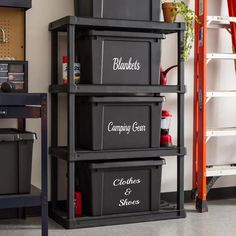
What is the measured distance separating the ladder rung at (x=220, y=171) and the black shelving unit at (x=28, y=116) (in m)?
1.45

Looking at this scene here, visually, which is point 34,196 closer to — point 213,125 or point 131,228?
point 131,228

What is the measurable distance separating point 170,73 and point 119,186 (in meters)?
1.14

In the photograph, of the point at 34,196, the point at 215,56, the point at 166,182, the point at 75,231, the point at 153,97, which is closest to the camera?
the point at 34,196

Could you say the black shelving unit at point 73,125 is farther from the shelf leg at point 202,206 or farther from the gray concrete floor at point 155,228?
the shelf leg at point 202,206

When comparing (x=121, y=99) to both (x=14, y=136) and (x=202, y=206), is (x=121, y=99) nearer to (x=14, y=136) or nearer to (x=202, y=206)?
(x=14, y=136)

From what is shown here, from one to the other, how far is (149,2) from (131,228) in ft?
5.15

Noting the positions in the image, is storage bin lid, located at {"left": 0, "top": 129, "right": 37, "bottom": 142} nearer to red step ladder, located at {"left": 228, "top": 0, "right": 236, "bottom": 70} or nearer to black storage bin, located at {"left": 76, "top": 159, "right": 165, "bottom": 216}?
black storage bin, located at {"left": 76, "top": 159, "right": 165, "bottom": 216}

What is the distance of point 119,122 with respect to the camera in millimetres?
3777

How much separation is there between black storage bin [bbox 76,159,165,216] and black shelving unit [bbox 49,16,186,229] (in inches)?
2.0

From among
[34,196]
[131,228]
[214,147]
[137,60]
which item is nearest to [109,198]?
[131,228]

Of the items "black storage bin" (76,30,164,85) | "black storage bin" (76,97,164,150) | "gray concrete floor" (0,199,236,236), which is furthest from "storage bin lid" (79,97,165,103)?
"gray concrete floor" (0,199,236,236)

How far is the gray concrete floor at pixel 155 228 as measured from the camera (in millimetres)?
3533

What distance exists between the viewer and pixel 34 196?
10.8 feet

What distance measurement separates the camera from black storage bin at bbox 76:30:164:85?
3.68 metres
